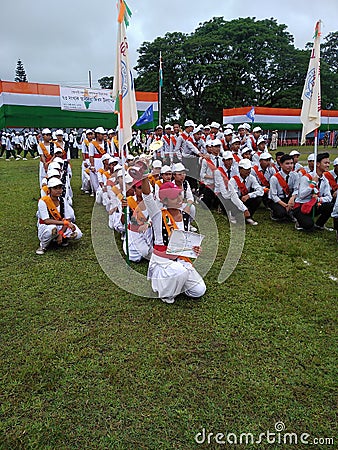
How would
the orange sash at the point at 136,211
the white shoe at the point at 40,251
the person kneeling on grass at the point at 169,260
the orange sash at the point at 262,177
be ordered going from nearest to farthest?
the person kneeling on grass at the point at 169,260
the orange sash at the point at 136,211
the white shoe at the point at 40,251
the orange sash at the point at 262,177

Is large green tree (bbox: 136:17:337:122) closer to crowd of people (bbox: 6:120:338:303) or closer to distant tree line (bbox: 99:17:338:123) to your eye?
distant tree line (bbox: 99:17:338:123)

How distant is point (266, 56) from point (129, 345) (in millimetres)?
33057

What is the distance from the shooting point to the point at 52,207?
5.23 meters

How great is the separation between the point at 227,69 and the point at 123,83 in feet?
95.3

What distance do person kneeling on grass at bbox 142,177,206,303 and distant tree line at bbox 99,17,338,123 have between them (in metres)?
28.4

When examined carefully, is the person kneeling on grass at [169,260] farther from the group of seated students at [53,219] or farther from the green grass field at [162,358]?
the group of seated students at [53,219]

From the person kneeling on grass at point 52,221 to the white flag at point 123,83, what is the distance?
1.47m

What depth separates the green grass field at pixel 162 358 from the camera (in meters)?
2.34

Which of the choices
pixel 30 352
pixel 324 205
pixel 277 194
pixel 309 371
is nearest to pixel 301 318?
pixel 309 371

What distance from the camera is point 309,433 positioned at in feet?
7.45

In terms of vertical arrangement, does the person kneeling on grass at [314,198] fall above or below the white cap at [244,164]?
below

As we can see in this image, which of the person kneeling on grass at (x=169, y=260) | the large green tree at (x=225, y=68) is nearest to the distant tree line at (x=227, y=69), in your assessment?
the large green tree at (x=225, y=68)

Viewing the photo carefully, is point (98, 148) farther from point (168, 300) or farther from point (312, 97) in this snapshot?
point (168, 300)

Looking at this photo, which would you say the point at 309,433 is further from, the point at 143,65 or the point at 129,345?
the point at 143,65
